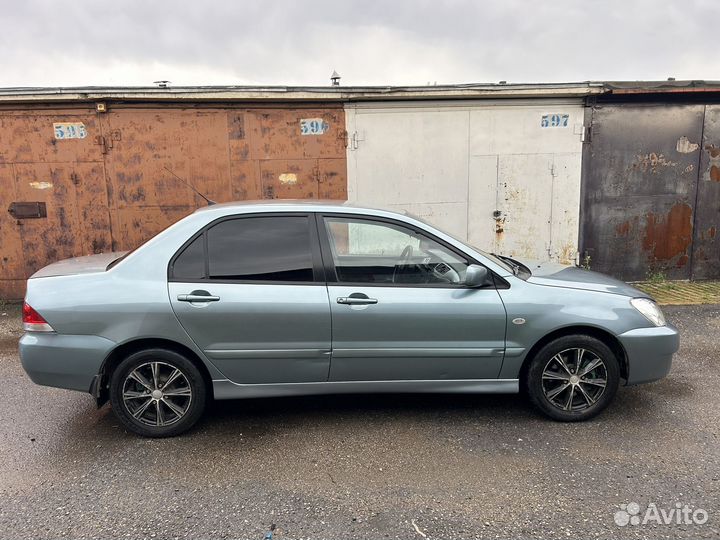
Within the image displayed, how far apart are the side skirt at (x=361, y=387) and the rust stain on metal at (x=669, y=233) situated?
5.63 meters

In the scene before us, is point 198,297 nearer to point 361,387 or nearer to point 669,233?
point 361,387

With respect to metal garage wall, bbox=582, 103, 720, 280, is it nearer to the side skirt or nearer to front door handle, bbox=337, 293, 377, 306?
Answer: the side skirt

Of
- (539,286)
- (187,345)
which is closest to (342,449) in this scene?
(187,345)

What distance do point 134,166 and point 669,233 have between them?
26.4 feet

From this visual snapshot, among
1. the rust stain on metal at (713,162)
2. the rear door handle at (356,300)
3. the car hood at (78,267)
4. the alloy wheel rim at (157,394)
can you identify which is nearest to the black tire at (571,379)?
the rear door handle at (356,300)

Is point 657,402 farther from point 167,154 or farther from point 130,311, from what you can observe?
point 167,154

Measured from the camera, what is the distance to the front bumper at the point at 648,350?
3486 millimetres

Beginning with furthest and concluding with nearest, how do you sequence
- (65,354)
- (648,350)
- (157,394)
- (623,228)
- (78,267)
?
(623,228) < (78,267) < (648,350) < (157,394) < (65,354)

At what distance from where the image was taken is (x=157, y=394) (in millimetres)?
3385

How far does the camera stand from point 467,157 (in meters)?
7.52

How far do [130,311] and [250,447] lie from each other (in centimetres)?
117

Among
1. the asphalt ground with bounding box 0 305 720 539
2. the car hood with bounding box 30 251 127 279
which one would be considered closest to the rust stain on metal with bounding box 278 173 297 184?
the car hood with bounding box 30 251 127 279

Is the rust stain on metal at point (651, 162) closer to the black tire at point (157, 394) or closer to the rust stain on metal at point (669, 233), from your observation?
the rust stain on metal at point (669, 233)

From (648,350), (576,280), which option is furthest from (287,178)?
(648,350)
